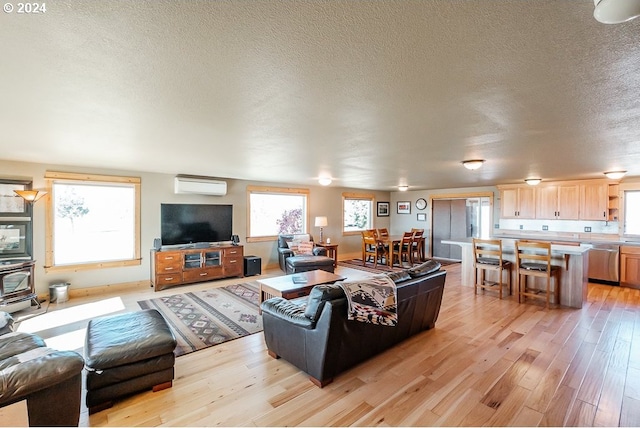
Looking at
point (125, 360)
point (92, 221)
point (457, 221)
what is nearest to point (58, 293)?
point (92, 221)

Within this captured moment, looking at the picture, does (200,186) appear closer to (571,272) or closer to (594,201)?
(571,272)

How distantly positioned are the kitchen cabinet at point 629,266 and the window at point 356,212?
5.90 meters

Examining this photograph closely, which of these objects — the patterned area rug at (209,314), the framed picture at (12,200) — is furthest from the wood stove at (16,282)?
the patterned area rug at (209,314)

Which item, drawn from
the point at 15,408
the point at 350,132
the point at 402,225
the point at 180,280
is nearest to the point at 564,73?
the point at 350,132

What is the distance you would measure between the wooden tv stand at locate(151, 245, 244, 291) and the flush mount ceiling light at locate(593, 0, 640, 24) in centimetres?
606

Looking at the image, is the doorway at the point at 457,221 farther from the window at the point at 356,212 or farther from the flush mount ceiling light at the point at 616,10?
the flush mount ceiling light at the point at 616,10

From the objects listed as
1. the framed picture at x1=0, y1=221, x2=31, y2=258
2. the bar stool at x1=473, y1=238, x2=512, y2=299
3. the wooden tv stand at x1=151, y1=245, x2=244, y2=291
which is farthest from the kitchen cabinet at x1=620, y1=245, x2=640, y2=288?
the framed picture at x1=0, y1=221, x2=31, y2=258

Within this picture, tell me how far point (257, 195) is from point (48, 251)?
3.93 meters

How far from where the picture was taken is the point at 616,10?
90 cm

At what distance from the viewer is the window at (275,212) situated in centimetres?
721

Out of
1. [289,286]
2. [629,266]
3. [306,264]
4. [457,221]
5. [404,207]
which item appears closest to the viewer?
[289,286]

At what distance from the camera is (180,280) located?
5.66 metres

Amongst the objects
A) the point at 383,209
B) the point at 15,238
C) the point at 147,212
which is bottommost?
the point at 15,238

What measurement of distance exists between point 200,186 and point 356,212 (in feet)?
16.6
